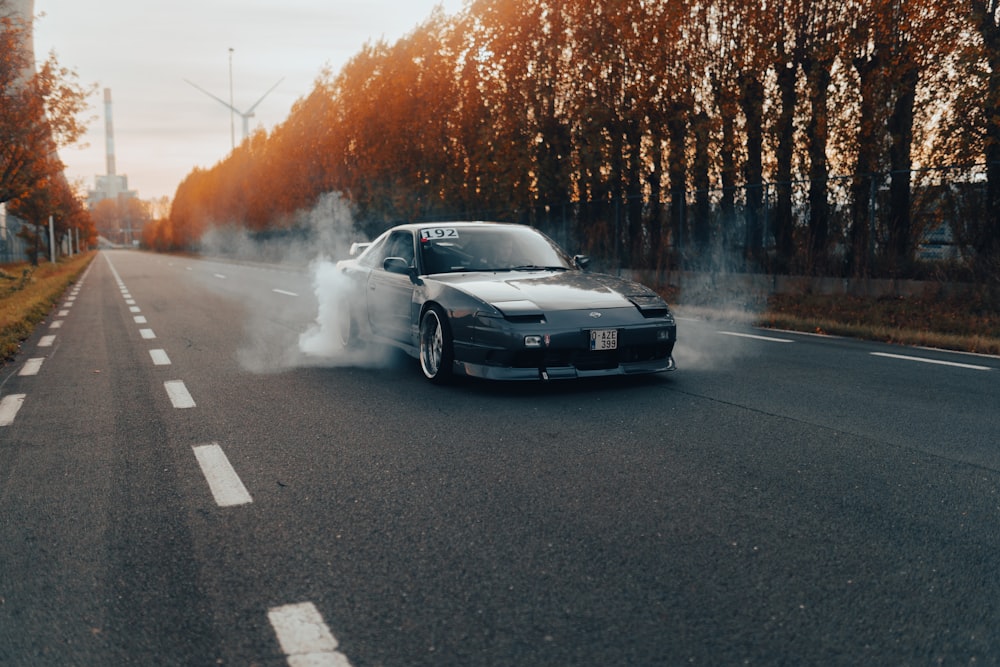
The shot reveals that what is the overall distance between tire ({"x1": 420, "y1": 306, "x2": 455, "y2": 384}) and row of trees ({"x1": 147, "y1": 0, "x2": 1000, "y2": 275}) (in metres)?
9.57

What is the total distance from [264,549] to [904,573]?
234cm

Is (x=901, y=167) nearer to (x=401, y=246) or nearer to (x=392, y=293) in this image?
(x=401, y=246)

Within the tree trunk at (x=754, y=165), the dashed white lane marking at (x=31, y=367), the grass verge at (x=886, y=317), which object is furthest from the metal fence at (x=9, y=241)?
the grass verge at (x=886, y=317)

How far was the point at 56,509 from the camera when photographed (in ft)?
13.3

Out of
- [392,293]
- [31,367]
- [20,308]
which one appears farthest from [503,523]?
[20,308]

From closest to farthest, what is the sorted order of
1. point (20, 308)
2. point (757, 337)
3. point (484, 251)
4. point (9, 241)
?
point (484, 251) → point (757, 337) → point (20, 308) → point (9, 241)

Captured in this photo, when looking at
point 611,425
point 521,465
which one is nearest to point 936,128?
point 611,425

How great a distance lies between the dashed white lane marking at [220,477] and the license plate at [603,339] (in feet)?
9.09

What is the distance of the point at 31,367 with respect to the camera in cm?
883

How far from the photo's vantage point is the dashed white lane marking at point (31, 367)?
331 inches

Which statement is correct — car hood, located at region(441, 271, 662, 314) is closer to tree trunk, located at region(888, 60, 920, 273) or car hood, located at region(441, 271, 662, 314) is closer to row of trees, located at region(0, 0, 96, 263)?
tree trunk, located at region(888, 60, 920, 273)

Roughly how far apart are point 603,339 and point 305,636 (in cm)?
425

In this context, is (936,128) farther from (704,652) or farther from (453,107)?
(453,107)

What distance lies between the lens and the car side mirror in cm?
791
